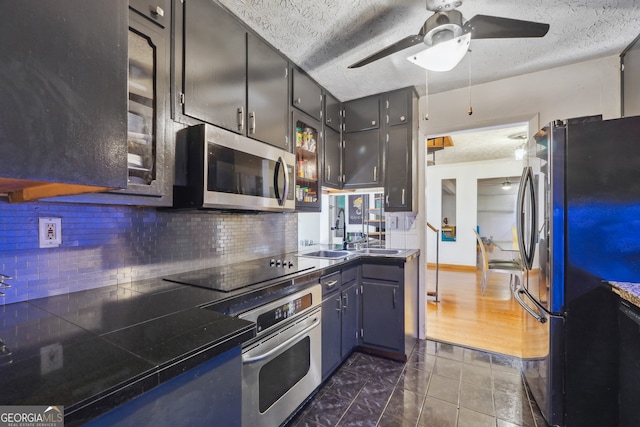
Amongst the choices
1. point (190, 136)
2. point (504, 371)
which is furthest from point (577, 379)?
point (190, 136)

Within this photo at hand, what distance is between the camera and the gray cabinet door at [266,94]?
1.74 meters

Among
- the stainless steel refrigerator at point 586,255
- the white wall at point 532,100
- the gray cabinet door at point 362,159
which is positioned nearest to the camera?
the stainless steel refrigerator at point 586,255

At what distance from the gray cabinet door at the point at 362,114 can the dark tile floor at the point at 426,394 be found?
2.19 m

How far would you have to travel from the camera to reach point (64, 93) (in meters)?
0.61

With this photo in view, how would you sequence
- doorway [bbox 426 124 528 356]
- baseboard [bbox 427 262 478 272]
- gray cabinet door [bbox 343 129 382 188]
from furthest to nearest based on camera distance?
baseboard [bbox 427 262 478 272] < doorway [bbox 426 124 528 356] < gray cabinet door [bbox 343 129 382 188]

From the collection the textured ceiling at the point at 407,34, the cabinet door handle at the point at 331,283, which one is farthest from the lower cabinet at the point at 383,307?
the textured ceiling at the point at 407,34

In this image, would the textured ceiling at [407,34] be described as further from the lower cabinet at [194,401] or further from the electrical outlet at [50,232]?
the lower cabinet at [194,401]

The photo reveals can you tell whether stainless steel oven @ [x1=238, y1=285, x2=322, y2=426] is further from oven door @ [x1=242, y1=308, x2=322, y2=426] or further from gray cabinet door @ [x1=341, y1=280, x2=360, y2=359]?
gray cabinet door @ [x1=341, y1=280, x2=360, y2=359]

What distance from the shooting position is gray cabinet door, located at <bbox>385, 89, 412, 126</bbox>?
2633 mm

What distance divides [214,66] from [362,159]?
1.68 m

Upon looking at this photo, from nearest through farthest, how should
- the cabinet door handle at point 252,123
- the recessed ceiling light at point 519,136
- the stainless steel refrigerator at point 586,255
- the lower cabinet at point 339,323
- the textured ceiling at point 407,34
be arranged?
the stainless steel refrigerator at point 586,255
the textured ceiling at point 407,34
the cabinet door handle at point 252,123
the lower cabinet at point 339,323
the recessed ceiling light at point 519,136

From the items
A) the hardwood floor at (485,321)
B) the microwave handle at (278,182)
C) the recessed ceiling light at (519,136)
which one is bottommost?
the hardwood floor at (485,321)

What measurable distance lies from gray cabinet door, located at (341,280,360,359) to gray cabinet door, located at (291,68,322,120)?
1512mm

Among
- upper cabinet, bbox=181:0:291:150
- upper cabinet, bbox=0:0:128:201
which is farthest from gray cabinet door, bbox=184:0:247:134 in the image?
upper cabinet, bbox=0:0:128:201
